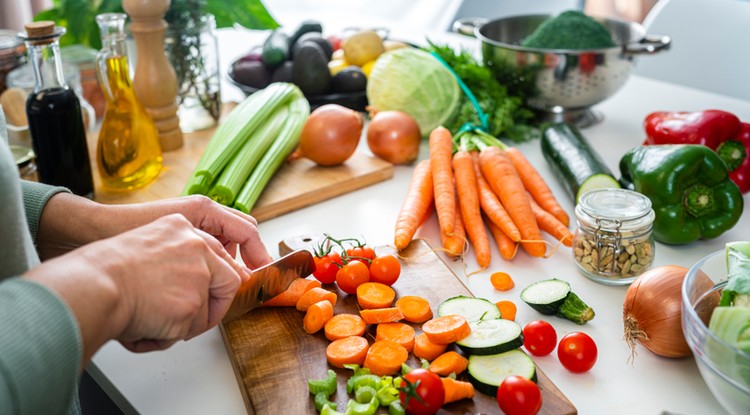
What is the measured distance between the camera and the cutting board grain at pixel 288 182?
1641 millimetres

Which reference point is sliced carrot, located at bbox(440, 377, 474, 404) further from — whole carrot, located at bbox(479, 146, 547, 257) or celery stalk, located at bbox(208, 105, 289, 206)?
celery stalk, located at bbox(208, 105, 289, 206)

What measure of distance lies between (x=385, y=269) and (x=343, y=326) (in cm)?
16

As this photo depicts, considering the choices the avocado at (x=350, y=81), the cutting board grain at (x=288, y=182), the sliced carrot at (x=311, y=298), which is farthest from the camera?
the avocado at (x=350, y=81)

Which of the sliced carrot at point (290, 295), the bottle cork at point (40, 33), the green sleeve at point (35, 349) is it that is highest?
the bottle cork at point (40, 33)

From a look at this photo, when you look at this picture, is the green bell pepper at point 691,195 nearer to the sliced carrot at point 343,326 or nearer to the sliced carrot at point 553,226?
the sliced carrot at point 553,226

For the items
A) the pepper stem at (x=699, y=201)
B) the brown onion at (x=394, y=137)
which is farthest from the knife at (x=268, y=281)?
the pepper stem at (x=699, y=201)

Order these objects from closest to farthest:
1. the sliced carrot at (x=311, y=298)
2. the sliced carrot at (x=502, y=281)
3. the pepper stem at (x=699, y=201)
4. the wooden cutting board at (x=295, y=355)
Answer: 1. the wooden cutting board at (x=295, y=355)
2. the sliced carrot at (x=311, y=298)
3. the sliced carrot at (x=502, y=281)
4. the pepper stem at (x=699, y=201)

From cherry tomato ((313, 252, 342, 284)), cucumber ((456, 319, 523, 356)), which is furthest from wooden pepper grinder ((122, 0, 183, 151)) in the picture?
cucumber ((456, 319, 523, 356))

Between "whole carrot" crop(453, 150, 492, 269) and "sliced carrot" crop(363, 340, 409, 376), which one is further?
"whole carrot" crop(453, 150, 492, 269)

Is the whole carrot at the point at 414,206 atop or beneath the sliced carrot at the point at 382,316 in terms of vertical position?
beneath

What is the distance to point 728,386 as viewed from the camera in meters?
0.89

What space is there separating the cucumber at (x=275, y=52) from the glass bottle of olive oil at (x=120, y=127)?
1.78 feet

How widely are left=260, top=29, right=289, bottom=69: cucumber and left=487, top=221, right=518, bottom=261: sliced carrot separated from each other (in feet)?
3.16

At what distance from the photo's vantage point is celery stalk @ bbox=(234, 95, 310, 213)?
1.57 metres
